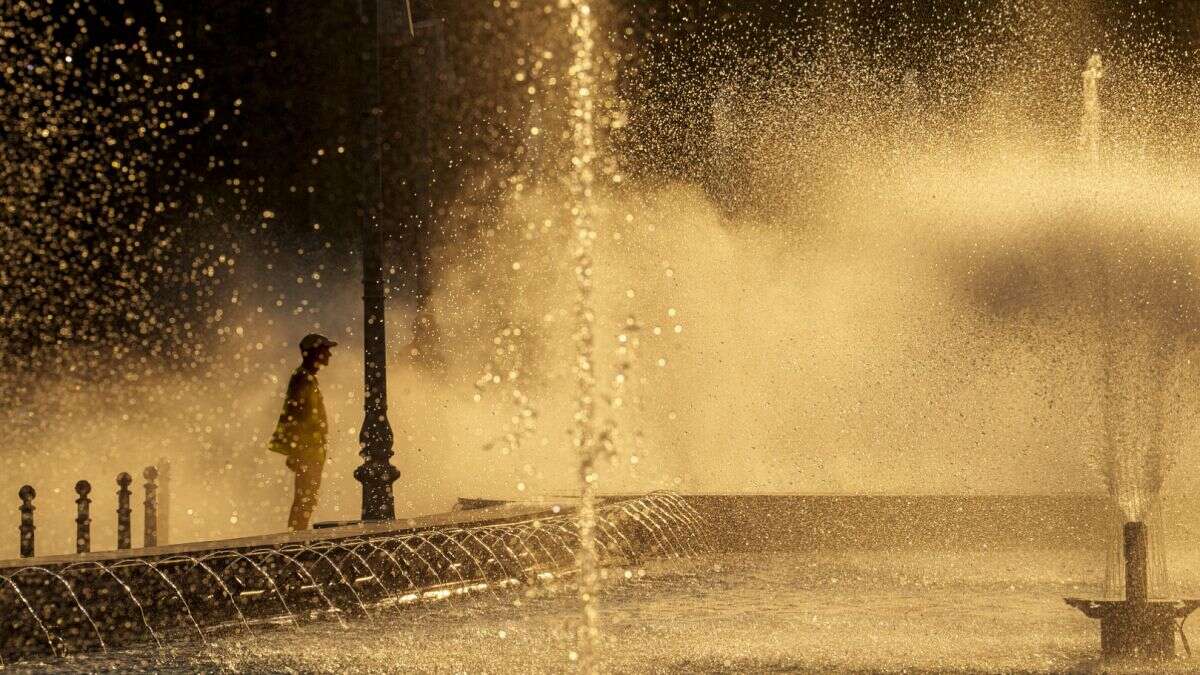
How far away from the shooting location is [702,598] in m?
8.82

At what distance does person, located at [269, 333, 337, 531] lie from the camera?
1048 cm

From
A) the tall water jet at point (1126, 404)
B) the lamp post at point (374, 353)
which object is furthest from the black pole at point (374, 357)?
the tall water jet at point (1126, 404)

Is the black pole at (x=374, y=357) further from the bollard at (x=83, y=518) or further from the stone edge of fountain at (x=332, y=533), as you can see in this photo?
the bollard at (x=83, y=518)

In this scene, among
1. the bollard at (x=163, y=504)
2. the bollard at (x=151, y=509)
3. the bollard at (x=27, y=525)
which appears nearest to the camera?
the bollard at (x=27, y=525)

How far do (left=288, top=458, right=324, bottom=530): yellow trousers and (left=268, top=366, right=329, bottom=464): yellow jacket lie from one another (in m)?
0.04

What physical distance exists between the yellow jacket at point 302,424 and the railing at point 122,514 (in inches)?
73.6

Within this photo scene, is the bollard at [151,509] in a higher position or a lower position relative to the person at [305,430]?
lower

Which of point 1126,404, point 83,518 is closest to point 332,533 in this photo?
point 83,518

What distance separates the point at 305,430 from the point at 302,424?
Answer: 0.16ft

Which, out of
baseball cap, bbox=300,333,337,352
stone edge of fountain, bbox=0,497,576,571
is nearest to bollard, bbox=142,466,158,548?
stone edge of fountain, bbox=0,497,576,571

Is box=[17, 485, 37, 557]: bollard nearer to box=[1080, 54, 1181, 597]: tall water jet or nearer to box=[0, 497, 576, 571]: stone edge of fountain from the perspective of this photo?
box=[0, 497, 576, 571]: stone edge of fountain

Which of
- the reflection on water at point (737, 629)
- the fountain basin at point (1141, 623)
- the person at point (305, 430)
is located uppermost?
the person at point (305, 430)

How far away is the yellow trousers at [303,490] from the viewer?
34.2ft

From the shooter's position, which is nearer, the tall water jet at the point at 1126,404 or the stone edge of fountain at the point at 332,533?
the stone edge of fountain at the point at 332,533
